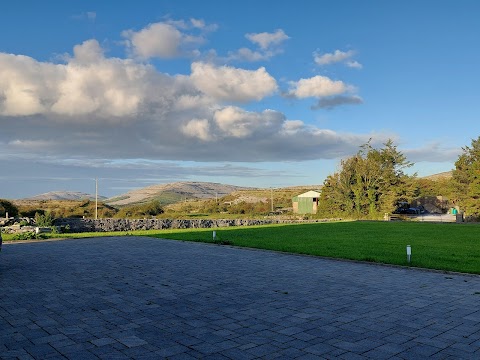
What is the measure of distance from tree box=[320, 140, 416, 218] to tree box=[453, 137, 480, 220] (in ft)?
18.4

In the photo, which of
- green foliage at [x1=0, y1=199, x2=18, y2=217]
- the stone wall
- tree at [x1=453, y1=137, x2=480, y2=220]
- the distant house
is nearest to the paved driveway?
the stone wall

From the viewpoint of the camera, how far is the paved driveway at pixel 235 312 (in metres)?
4.61

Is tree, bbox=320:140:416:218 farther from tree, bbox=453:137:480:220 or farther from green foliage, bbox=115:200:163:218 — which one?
green foliage, bbox=115:200:163:218

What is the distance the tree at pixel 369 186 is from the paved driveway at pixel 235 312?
32.1 metres

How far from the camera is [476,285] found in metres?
8.31

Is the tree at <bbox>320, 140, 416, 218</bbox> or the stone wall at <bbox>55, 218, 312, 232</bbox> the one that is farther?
the tree at <bbox>320, 140, 416, 218</bbox>

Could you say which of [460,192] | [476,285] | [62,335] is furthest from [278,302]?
[460,192]

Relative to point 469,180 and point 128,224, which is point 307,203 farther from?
point 128,224

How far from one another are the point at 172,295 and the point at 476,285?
663 cm

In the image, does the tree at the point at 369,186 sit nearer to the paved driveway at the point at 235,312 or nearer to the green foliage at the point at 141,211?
the green foliage at the point at 141,211

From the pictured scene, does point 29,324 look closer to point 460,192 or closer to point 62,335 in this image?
point 62,335

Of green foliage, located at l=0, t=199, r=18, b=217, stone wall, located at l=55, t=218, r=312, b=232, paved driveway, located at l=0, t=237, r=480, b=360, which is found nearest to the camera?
paved driveway, located at l=0, t=237, r=480, b=360

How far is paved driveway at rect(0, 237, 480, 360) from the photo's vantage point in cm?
461

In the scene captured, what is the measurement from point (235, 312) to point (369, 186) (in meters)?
38.3
